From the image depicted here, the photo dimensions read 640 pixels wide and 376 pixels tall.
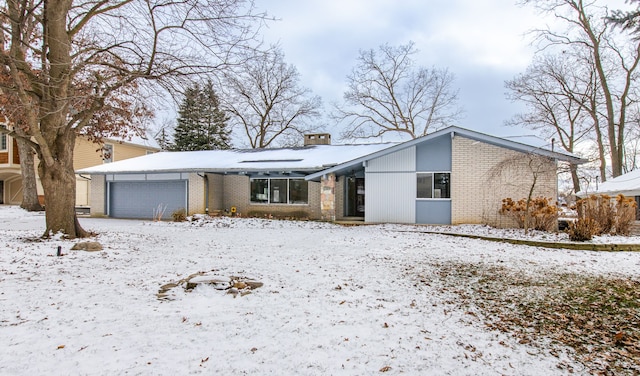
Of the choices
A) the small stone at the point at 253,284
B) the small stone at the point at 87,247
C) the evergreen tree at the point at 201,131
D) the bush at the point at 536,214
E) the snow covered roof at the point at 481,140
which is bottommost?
the small stone at the point at 253,284

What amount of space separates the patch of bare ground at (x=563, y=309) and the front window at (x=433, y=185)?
6926mm

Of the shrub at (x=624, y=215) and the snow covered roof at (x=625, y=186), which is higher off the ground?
the snow covered roof at (x=625, y=186)

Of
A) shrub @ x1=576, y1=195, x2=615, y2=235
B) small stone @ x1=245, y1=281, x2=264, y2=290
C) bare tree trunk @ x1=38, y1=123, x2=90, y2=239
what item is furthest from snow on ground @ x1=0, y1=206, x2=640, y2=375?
shrub @ x1=576, y1=195, x2=615, y2=235

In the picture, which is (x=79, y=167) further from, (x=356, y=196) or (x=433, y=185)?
(x=433, y=185)

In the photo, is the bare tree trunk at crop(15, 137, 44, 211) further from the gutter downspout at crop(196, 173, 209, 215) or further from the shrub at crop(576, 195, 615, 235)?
the shrub at crop(576, 195, 615, 235)

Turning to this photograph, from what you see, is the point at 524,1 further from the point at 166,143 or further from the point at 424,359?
the point at 166,143

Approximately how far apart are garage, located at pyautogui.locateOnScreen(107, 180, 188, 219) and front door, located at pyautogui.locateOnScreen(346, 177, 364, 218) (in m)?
7.46

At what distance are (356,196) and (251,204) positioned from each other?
4.87 m

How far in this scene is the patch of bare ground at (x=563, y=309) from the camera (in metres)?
3.05

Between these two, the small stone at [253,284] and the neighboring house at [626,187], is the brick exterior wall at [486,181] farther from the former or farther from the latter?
the small stone at [253,284]

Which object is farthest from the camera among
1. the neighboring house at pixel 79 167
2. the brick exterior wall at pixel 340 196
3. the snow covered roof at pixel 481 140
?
the neighboring house at pixel 79 167

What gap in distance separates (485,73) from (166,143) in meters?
27.5

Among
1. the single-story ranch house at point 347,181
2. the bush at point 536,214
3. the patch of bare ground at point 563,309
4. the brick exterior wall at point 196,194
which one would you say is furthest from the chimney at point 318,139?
the patch of bare ground at point 563,309

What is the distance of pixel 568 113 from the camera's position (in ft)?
74.6
